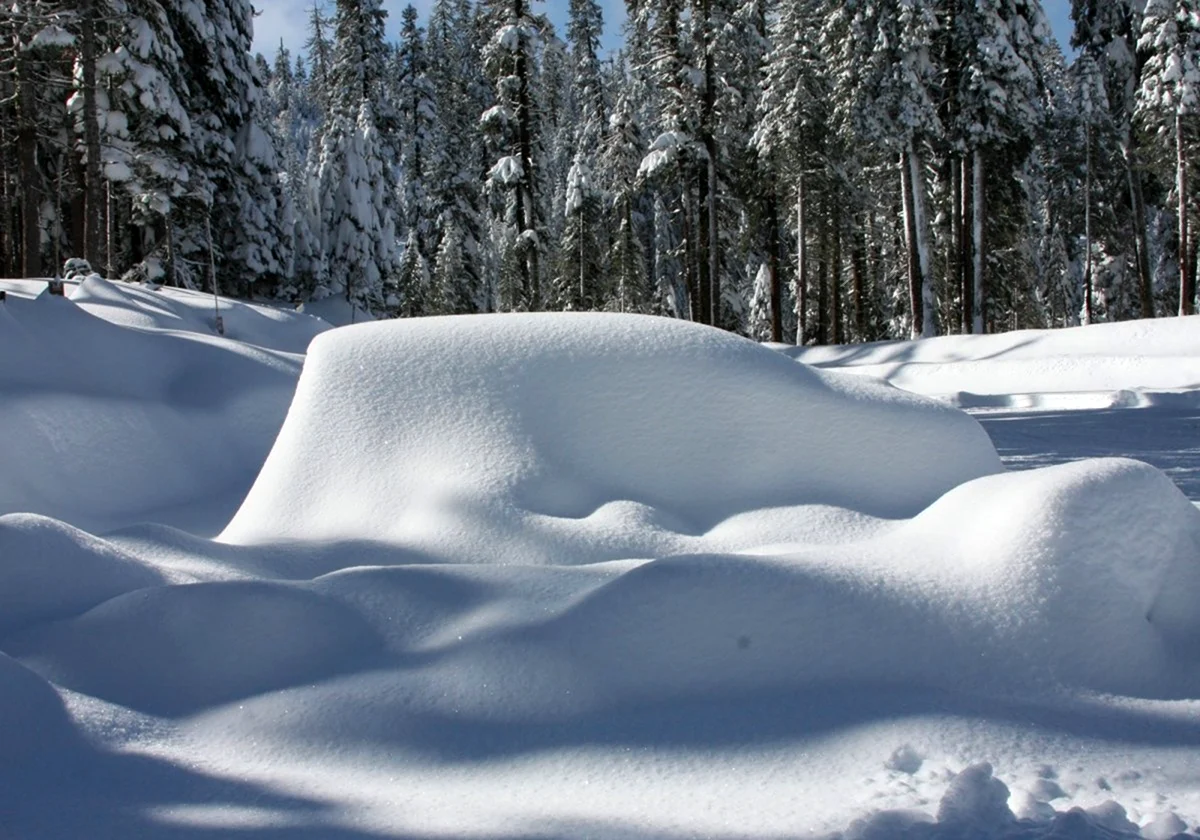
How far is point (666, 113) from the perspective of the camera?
82.0 ft

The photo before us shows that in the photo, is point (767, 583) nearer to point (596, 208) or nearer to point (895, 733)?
point (895, 733)

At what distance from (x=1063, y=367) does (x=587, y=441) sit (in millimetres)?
14624

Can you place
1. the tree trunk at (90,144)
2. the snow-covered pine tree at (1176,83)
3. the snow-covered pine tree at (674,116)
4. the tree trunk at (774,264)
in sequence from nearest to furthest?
the tree trunk at (90,144)
the snow-covered pine tree at (1176,83)
the snow-covered pine tree at (674,116)
the tree trunk at (774,264)

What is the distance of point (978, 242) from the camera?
22.3m

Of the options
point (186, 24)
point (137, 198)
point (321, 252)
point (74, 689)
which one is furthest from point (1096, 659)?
point (321, 252)

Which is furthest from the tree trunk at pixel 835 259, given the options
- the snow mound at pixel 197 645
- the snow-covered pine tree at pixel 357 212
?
the snow mound at pixel 197 645

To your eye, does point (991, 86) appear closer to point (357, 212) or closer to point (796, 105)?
point (796, 105)

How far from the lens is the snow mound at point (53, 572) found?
3723mm

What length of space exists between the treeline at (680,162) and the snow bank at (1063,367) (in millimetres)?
4259

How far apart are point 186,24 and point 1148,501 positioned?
2596 cm

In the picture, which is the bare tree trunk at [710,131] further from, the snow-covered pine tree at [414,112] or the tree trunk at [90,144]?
the snow-covered pine tree at [414,112]

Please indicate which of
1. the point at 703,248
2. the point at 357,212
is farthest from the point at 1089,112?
the point at 357,212

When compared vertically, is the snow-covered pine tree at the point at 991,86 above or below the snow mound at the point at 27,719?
above

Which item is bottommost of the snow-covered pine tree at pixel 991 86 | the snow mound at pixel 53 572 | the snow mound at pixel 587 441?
the snow mound at pixel 53 572
